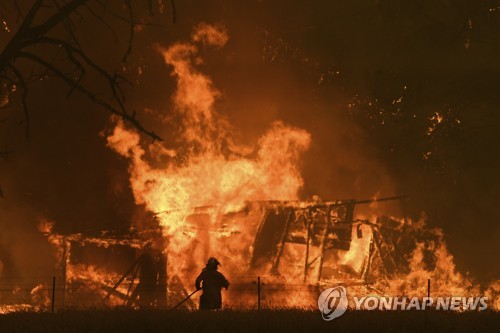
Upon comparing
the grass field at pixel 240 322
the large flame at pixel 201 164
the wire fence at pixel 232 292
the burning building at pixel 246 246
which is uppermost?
the large flame at pixel 201 164

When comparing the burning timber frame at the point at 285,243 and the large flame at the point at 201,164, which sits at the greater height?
the large flame at the point at 201,164

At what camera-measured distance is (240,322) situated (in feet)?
36.2

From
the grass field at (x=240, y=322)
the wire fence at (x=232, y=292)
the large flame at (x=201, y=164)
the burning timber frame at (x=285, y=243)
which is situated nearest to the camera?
the grass field at (x=240, y=322)

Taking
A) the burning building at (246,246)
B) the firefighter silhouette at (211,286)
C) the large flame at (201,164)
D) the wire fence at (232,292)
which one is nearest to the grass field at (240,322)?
the firefighter silhouette at (211,286)

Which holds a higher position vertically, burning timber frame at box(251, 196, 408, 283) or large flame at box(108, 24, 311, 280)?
large flame at box(108, 24, 311, 280)

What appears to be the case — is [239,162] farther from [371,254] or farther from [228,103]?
[371,254]

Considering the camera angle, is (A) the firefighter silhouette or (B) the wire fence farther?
(B) the wire fence

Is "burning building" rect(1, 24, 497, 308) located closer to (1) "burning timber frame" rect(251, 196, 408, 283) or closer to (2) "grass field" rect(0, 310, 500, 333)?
(1) "burning timber frame" rect(251, 196, 408, 283)

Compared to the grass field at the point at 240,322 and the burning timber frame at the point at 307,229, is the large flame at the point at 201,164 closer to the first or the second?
the burning timber frame at the point at 307,229

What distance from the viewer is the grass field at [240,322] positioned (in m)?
10.8

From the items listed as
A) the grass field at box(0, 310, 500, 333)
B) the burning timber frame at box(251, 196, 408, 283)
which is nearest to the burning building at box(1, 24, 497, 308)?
the burning timber frame at box(251, 196, 408, 283)

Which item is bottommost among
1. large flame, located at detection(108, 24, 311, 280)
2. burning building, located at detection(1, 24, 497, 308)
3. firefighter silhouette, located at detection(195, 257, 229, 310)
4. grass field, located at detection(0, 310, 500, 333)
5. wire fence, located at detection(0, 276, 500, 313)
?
grass field, located at detection(0, 310, 500, 333)

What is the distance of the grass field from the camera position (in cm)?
1077

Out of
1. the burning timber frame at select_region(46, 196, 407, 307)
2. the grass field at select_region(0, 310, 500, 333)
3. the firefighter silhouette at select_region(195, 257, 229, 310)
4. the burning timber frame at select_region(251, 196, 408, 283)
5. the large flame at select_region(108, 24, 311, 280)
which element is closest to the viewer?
the grass field at select_region(0, 310, 500, 333)
